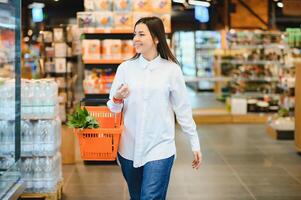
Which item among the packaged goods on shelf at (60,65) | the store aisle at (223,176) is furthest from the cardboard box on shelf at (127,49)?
the packaged goods on shelf at (60,65)

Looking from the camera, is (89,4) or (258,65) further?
(258,65)

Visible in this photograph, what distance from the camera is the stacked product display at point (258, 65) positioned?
13.8 m

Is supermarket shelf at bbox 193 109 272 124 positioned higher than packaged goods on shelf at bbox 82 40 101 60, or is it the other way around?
packaged goods on shelf at bbox 82 40 101 60

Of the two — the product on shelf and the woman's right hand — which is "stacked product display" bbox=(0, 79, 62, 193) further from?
the product on shelf

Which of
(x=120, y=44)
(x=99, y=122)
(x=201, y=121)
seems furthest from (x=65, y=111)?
(x=99, y=122)

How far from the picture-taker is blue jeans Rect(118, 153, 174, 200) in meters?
3.63

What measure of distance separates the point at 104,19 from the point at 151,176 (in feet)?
16.5

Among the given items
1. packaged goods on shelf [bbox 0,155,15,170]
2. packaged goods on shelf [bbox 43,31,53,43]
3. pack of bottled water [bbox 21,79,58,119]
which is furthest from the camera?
packaged goods on shelf [bbox 43,31,53,43]

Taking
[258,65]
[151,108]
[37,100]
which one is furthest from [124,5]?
[258,65]

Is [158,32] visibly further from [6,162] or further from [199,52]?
[199,52]

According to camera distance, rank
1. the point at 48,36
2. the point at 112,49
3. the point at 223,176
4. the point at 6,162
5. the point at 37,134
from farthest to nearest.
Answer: the point at 48,36, the point at 112,49, the point at 223,176, the point at 37,134, the point at 6,162

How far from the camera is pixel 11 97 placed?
17.0 feet

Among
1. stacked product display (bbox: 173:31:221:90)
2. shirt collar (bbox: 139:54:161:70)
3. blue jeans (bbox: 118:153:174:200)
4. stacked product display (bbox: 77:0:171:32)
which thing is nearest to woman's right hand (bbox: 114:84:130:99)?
shirt collar (bbox: 139:54:161:70)

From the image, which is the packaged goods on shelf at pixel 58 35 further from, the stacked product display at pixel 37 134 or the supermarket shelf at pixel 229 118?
the stacked product display at pixel 37 134
